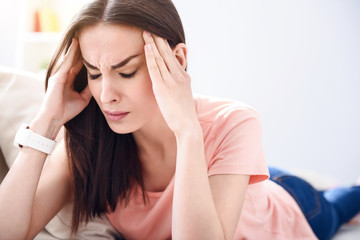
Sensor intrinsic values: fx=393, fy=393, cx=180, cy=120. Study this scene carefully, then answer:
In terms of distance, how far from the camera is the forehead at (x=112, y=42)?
3.67 feet

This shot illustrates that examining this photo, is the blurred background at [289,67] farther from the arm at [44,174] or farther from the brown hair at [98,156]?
→ the arm at [44,174]

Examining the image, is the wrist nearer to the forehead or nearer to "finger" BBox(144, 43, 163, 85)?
the forehead

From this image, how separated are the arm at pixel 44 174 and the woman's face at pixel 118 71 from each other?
0.47 ft

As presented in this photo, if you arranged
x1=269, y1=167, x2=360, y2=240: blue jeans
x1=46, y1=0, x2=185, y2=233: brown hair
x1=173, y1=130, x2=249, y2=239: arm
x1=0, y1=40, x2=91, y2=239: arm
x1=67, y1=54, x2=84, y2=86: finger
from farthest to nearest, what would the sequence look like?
x1=269, y1=167, x2=360, y2=240: blue jeans < x1=67, y1=54, x2=84, y2=86: finger < x1=46, y1=0, x2=185, y2=233: brown hair < x1=0, y1=40, x2=91, y2=239: arm < x1=173, y1=130, x2=249, y2=239: arm

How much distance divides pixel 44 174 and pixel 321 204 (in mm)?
1312

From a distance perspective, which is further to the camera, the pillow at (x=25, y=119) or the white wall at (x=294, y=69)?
the white wall at (x=294, y=69)

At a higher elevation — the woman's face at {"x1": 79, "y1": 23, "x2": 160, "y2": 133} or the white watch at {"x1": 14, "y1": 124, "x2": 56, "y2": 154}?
the woman's face at {"x1": 79, "y1": 23, "x2": 160, "y2": 133}

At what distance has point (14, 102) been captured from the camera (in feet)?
4.77

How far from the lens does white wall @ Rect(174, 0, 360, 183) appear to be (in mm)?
2844

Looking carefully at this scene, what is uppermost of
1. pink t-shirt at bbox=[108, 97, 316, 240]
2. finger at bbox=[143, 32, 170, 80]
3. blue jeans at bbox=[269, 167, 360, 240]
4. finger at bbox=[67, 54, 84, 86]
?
finger at bbox=[143, 32, 170, 80]

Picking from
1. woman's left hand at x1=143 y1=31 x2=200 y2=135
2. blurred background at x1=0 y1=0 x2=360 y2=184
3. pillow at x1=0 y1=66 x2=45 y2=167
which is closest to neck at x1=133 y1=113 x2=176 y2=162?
woman's left hand at x1=143 y1=31 x2=200 y2=135

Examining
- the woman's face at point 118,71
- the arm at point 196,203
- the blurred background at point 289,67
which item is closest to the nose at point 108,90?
the woman's face at point 118,71

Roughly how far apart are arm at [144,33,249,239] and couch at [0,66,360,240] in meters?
0.41

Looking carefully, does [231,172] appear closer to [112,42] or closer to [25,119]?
[112,42]
